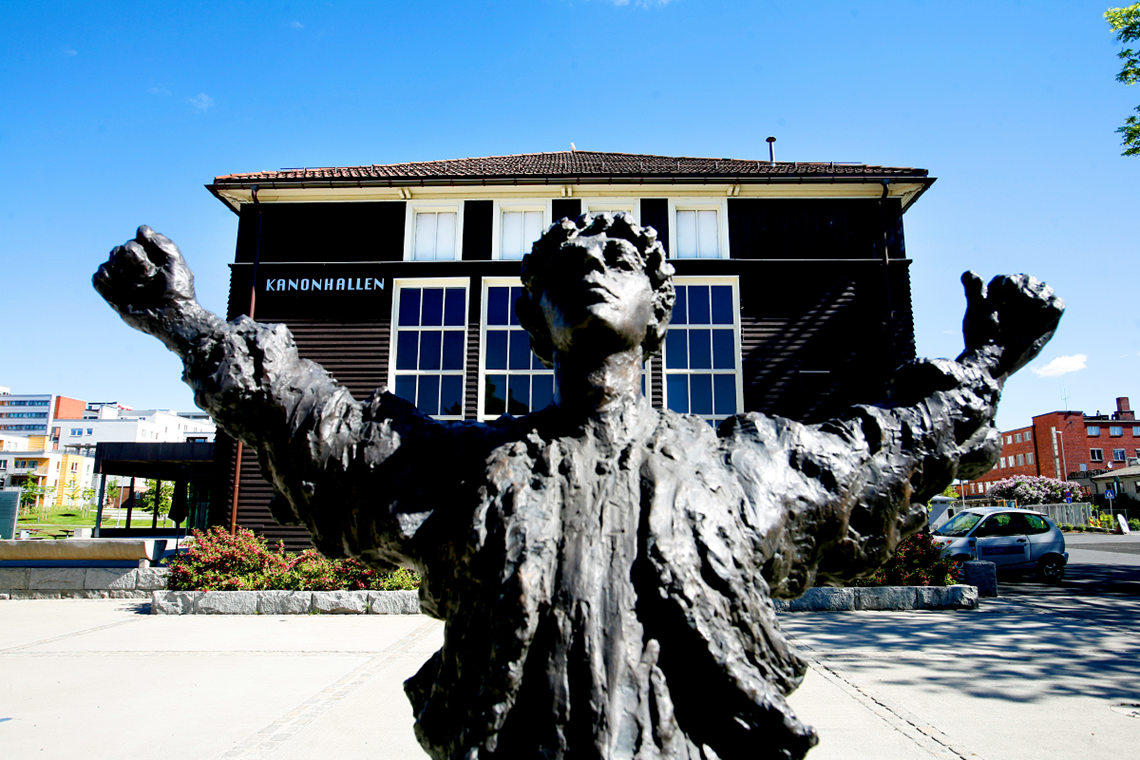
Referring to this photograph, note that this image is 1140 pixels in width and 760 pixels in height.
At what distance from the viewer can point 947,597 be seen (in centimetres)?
964

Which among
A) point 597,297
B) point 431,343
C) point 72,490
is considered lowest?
point 597,297

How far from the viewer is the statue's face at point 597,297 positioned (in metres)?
1.48

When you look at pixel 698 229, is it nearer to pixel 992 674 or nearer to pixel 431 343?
pixel 431 343

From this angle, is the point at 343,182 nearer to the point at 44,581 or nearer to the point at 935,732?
the point at 44,581

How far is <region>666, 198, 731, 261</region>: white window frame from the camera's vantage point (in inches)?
510

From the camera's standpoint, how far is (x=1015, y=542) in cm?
1354

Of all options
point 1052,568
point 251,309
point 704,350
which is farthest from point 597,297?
point 1052,568

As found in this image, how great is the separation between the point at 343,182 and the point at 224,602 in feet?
24.8

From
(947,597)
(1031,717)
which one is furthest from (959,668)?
(947,597)

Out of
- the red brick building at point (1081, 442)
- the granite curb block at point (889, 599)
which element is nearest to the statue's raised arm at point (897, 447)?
the granite curb block at point (889, 599)

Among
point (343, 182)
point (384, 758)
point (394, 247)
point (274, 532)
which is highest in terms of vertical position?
point (343, 182)

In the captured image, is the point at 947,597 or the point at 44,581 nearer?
the point at 947,597

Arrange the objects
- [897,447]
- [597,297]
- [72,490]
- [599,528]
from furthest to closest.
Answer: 1. [72,490]
2. [897,447]
3. [597,297]
4. [599,528]

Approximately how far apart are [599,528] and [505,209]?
493 inches
